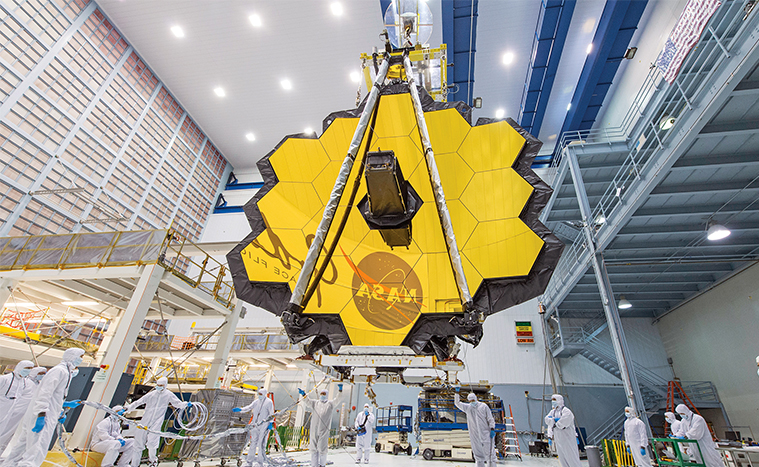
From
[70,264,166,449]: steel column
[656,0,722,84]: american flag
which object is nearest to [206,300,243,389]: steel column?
[70,264,166,449]: steel column

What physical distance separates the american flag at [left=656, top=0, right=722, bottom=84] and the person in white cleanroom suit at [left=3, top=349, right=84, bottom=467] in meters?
16.1

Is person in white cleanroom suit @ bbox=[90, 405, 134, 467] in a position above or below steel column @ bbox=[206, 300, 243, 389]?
below

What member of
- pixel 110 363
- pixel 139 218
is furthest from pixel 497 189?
pixel 139 218

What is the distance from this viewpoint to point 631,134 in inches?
578

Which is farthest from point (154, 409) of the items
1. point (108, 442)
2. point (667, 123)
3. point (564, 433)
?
point (667, 123)

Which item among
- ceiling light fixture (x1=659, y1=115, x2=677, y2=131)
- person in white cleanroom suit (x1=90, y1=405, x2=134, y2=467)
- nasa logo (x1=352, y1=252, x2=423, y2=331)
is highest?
ceiling light fixture (x1=659, y1=115, x2=677, y2=131)

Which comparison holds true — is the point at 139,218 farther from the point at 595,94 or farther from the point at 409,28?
the point at 595,94

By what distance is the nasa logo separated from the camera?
3900mm

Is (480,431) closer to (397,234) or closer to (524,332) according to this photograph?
(397,234)

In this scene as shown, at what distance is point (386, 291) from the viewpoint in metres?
4.14

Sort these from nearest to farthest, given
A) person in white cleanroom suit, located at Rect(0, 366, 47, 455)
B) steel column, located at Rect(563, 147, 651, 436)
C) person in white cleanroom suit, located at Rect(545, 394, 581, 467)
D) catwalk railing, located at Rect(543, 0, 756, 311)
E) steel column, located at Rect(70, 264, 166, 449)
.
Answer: person in white cleanroom suit, located at Rect(0, 366, 47, 455), steel column, located at Rect(70, 264, 166, 449), person in white cleanroom suit, located at Rect(545, 394, 581, 467), catwalk railing, located at Rect(543, 0, 756, 311), steel column, located at Rect(563, 147, 651, 436)

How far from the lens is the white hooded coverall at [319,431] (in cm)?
789

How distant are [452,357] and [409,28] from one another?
488 centimetres

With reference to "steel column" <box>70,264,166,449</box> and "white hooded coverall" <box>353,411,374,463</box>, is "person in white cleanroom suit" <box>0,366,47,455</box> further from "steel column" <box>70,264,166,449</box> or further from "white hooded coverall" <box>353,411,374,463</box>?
"white hooded coverall" <box>353,411,374,463</box>
